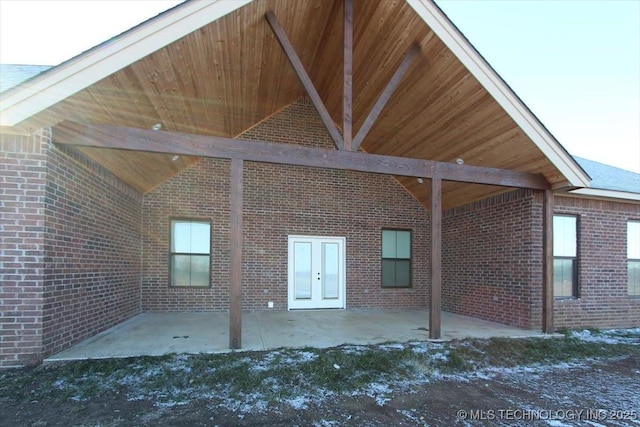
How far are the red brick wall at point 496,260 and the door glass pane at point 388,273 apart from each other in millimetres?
1421

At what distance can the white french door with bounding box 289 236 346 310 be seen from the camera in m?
9.53

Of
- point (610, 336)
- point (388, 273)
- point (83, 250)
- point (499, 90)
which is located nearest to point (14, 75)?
point (83, 250)

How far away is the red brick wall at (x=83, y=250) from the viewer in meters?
4.92

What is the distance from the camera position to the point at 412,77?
21.3 ft

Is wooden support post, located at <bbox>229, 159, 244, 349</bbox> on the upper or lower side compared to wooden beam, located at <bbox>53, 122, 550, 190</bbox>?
lower

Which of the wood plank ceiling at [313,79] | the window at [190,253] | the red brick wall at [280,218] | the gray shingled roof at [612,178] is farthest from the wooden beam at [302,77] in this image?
the gray shingled roof at [612,178]

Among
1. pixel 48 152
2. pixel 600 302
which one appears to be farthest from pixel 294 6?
pixel 600 302

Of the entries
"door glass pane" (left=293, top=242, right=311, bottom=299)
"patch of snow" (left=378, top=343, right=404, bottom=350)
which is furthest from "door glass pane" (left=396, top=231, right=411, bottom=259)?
"patch of snow" (left=378, top=343, right=404, bottom=350)

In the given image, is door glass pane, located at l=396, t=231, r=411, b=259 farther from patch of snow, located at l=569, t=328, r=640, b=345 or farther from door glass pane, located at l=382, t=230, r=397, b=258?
patch of snow, located at l=569, t=328, r=640, b=345

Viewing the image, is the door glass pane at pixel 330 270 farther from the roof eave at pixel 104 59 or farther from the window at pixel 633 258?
the window at pixel 633 258

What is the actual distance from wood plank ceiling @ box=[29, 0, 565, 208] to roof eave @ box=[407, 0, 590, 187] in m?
0.11

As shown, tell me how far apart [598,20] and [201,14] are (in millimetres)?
13729

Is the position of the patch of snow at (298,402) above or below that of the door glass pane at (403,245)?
below

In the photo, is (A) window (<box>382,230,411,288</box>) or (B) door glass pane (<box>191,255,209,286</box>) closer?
(B) door glass pane (<box>191,255,209,286</box>)
